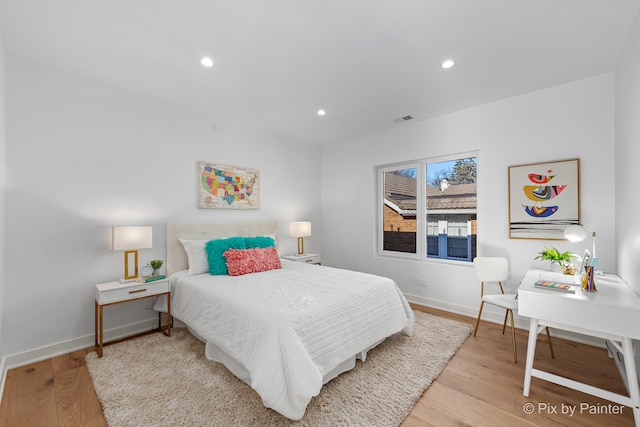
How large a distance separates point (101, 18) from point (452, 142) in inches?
142

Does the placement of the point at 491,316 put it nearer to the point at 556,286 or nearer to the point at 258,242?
the point at 556,286

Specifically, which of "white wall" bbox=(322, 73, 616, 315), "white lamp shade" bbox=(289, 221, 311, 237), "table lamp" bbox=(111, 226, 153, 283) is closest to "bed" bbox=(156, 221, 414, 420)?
"table lamp" bbox=(111, 226, 153, 283)

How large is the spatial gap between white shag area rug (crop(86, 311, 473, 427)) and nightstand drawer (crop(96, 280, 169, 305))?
1.58 ft

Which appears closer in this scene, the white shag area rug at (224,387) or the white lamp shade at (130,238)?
the white shag area rug at (224,387)

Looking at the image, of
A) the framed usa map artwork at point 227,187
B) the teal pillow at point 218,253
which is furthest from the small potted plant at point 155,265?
the framed usa map artwork at point 227,187

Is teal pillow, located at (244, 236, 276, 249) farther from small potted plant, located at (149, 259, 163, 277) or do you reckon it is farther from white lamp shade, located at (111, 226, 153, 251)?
white lamp shade, located at (111, 226, 153, 251)

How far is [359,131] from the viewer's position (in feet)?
14.2

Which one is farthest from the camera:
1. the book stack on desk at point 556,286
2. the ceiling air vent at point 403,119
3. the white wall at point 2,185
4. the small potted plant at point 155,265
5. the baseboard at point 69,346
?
the ceiling air vent at point 403,119

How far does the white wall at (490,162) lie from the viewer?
267 cm

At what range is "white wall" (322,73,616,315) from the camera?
105 inches

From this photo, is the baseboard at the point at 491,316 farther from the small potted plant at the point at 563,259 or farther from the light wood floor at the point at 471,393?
the small potted plant at the point at 563,259

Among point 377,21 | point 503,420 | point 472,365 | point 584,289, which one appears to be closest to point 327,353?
point 503,420

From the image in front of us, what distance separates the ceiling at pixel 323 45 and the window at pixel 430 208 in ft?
3.19

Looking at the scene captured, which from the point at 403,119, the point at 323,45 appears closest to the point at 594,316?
the point at 323,45
